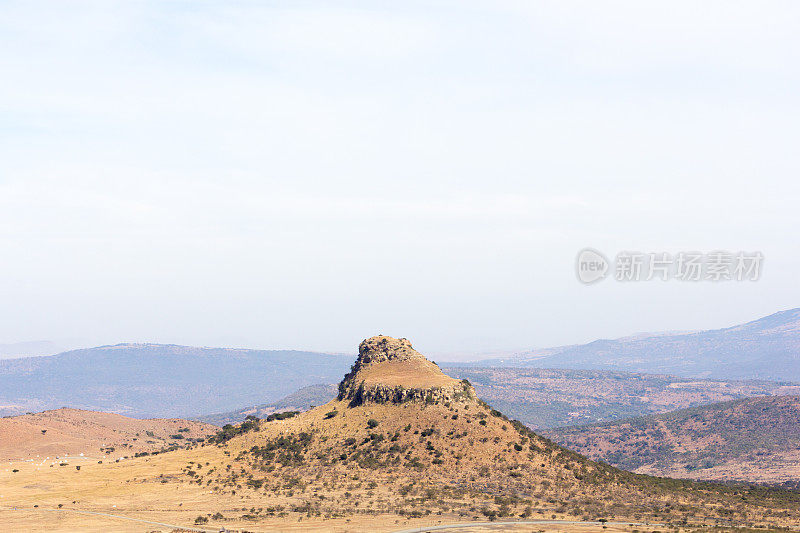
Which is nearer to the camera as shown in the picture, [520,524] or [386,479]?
[520,524]

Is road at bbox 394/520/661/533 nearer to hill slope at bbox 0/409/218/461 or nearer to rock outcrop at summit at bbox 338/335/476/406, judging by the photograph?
rock outcrop at summit at bbox 338/335/476/406

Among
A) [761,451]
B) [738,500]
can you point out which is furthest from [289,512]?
[761,451]

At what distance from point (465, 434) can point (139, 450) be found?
3426 inches

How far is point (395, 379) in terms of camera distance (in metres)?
121

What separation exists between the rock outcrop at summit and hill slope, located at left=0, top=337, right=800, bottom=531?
0.28 meters

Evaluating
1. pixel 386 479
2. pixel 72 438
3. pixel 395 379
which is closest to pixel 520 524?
pixel 386 479

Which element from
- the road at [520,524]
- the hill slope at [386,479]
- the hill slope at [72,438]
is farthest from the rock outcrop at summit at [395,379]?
the hill slope at [72,438]

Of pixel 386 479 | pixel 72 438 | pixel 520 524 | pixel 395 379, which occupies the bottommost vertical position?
pixel 72 438

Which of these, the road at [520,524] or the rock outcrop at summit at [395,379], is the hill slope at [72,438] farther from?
the road at [520,524]

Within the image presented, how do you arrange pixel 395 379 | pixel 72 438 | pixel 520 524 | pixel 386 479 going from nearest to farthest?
pixel 520 524, pixel 386 479, pixel 395 379, pixel 72 438

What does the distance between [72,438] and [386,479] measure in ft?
328

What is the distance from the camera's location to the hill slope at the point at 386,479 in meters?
86.9

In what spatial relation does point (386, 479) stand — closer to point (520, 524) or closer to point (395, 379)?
point (395, 379)

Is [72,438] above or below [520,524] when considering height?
below
